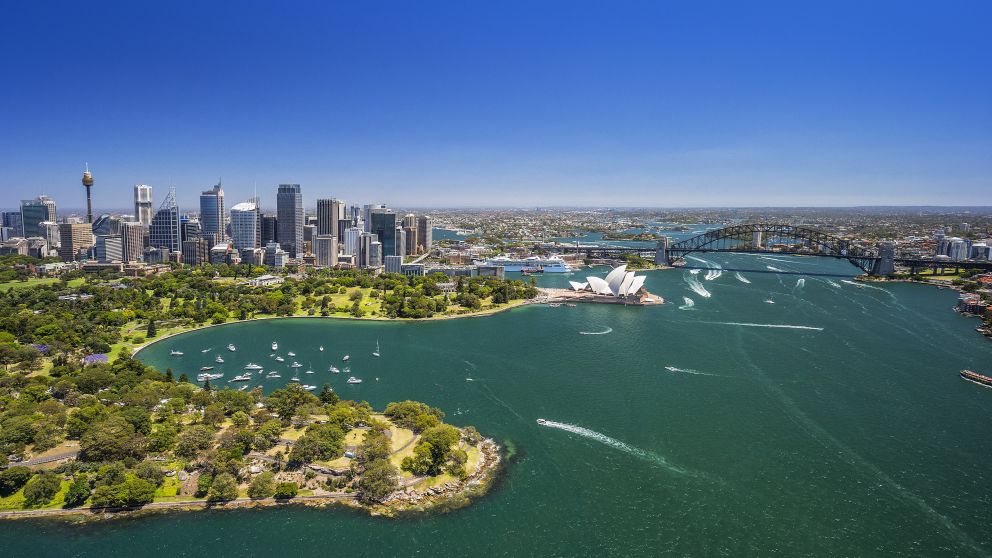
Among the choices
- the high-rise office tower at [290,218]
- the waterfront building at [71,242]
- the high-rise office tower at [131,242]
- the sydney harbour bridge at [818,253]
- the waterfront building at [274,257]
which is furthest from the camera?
the high-rise office tower at [290,218]

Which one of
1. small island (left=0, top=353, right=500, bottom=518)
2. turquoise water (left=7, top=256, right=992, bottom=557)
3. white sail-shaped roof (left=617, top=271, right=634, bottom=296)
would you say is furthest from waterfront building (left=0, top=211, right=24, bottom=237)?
white sail-shaped roof (left=617, top=271, right=634, bottom=296)

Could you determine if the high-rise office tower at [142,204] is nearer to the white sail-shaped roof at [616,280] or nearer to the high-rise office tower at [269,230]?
the high-rise office tower at [269,230]

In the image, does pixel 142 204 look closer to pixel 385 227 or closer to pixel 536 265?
pixel 385 227

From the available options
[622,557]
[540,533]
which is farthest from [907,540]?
[540,533]

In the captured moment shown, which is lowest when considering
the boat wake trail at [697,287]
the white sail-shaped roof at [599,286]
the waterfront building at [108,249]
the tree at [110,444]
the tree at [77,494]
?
the tree at [77,494]

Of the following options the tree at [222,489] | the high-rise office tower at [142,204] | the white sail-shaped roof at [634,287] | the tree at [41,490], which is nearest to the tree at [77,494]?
the tree at [41,490]

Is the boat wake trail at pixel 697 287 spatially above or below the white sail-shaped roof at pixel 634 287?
below

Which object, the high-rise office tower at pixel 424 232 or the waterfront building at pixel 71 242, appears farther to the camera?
the high-rise office tower at pixel 424 232
